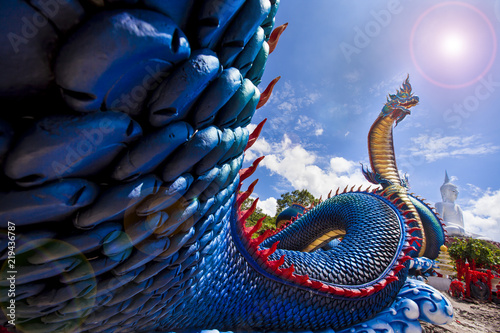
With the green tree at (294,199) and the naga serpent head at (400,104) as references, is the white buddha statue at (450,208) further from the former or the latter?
the naga serpent head at (400,104)

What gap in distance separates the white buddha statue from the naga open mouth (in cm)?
2578

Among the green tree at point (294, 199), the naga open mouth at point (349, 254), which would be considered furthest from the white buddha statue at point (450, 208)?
the naga open mouth at point (349, 254)

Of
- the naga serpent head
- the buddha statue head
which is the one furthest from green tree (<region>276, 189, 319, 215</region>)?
the buddha statue head

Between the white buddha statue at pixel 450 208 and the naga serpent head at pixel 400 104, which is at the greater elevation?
the white buddha statue at pixel 450 208

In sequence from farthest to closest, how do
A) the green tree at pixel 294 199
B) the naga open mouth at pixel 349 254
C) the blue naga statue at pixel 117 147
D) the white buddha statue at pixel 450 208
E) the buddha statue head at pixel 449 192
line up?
the buddha statue head at pixel 449 192 < the white buddha statue at pixel 450 208 < the green tree at pixel 294 199 < the naga open mouth at pixel 349 254 < the blue naga statue at pixel 117 147

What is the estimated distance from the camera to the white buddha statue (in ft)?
78.8

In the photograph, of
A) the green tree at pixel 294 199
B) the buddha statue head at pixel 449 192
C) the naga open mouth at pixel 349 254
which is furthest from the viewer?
the buddha statue head at pixel 449 192

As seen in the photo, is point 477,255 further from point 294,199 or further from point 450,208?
point 450,208

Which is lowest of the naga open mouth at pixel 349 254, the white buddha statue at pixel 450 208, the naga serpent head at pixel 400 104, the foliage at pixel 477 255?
the naga open mouth at pixel 349 254

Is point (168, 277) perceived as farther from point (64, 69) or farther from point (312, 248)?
point (312, 248)

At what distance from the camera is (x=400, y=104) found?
306 inches

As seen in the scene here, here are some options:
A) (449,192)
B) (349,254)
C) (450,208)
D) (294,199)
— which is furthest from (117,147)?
(449,192)

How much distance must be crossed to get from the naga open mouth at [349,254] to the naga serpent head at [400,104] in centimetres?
557

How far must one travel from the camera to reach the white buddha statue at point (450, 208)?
78.8ft
